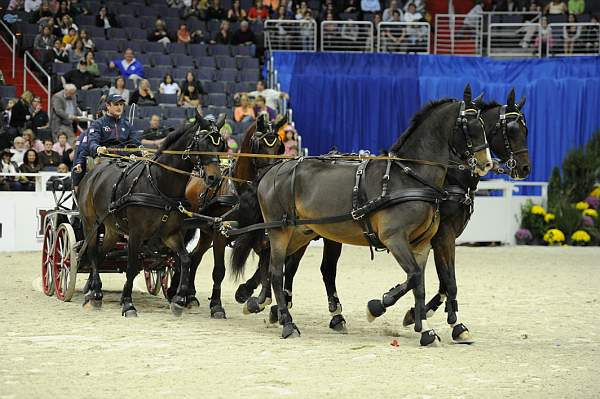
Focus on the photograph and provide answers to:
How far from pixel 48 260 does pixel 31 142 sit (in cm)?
648

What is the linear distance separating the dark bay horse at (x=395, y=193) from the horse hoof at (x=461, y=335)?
0.33 m

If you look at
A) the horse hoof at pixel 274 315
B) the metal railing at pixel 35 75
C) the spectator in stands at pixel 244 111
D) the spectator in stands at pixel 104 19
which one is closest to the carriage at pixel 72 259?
the horse hoof at pixel 274 315

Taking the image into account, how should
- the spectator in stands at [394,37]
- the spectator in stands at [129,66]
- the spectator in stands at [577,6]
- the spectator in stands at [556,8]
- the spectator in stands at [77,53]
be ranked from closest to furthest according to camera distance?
1. the spectator in stands at [129,66]
2. the spectator in stands at [77,53]
3. the spectator in stands at [394,37]
4. the spectator in stands at [556,8]
5. the spectator in stands at [577,6]

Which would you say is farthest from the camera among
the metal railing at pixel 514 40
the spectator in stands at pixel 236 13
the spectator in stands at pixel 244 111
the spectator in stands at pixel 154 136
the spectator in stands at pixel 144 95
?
the spectator in stands at pixel 236 13

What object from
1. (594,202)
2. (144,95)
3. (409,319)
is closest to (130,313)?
(409,319)

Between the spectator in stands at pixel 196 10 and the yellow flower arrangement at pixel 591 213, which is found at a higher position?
the spectator in stands at pixel 196 10

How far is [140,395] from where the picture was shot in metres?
5.84

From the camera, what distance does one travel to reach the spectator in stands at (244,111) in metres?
17.9

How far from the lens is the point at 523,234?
18.3 m

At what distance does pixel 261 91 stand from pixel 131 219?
32.4ft

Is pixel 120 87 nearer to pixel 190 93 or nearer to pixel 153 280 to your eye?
pixel 190 93

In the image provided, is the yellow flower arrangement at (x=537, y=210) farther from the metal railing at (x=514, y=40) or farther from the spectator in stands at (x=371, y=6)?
the spectator in stands at (x=371, y=6)

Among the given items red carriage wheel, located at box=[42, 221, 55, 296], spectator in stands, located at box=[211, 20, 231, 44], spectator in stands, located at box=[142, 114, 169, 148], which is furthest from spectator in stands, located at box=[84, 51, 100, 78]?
red carriage wheel, located at box=[42, 221, 55, 296]

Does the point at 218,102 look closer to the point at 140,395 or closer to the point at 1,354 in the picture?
the point at 1,354
